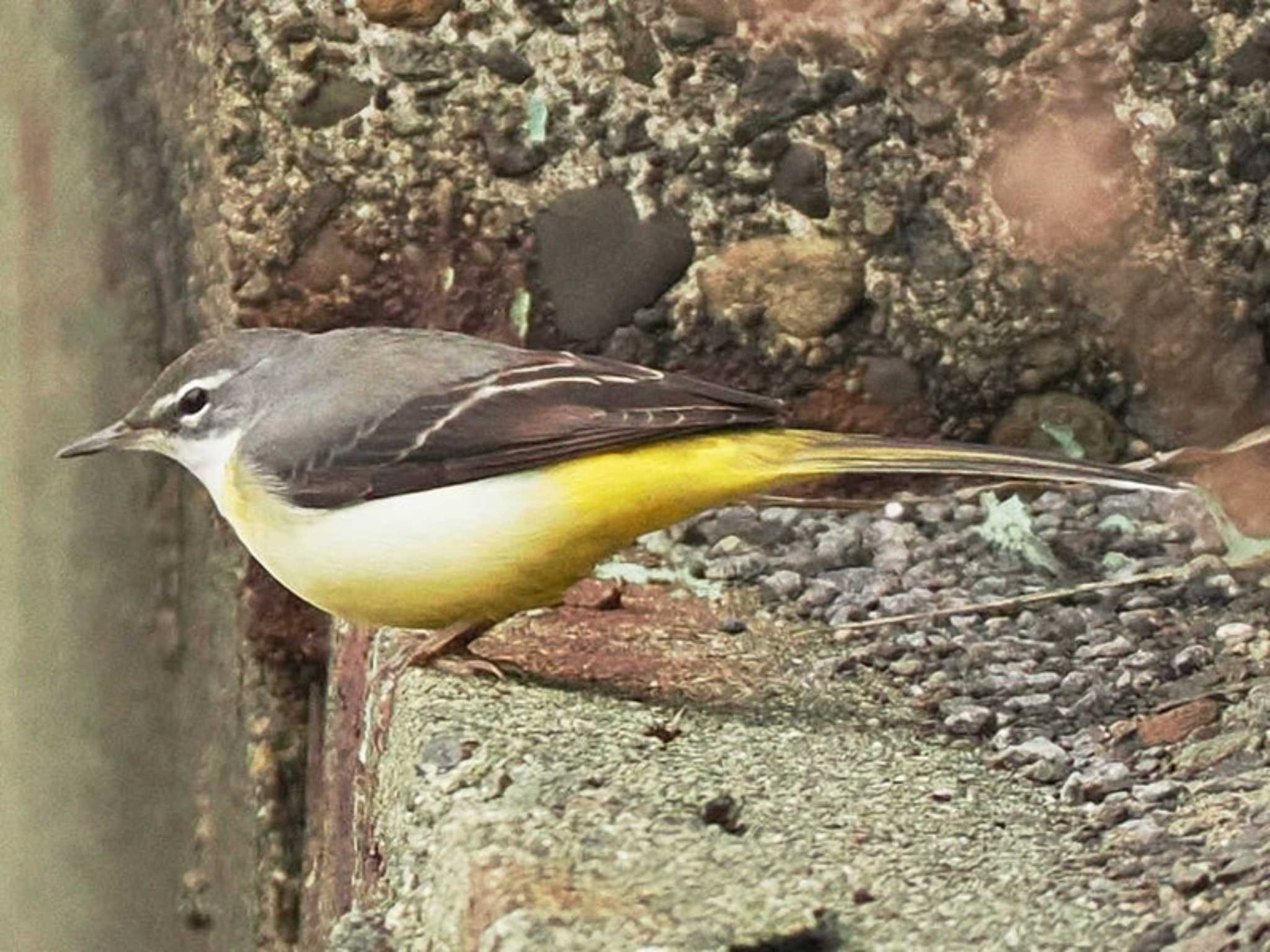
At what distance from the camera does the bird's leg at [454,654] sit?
13.0 feet

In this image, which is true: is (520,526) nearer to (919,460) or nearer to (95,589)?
(919,460)

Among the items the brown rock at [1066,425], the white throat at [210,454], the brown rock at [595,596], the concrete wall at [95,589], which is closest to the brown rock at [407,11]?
the concrete wall at [95,589]

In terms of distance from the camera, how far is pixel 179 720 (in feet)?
16.1

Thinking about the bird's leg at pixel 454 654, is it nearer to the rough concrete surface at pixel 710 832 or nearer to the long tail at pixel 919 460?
the rough concrete surface at pixel 710 832

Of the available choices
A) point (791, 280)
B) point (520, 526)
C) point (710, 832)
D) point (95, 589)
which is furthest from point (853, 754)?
point (95, 589)

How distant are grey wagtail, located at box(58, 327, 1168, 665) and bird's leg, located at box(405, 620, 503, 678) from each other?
2 centimetres

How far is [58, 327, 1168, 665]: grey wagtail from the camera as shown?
12.9ft

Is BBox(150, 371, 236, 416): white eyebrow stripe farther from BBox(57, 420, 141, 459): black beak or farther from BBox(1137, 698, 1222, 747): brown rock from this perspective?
BBox(1137, 698, 1222, 747): brown rock

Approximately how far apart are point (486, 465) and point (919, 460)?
676 mm

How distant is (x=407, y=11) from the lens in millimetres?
4441

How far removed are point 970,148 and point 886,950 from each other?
1995mm

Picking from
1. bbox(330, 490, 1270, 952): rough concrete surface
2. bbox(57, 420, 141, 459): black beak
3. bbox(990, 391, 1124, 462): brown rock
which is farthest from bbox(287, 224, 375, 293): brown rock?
bbox(990, 391, 1124, 462): brown rock

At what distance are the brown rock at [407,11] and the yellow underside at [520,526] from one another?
3.03 feet

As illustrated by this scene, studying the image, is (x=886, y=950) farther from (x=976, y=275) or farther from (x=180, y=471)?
(x=180, y=471)
